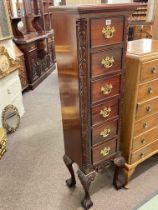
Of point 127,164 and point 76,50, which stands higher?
point 76,50

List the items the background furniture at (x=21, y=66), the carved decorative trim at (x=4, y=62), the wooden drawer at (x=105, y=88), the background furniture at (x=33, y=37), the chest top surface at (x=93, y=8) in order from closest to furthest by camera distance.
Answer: the chest top surface at (x=93, y=8) < the wooden drawer at (x=105, y=88) < the carved decorative trim at (x=4, y=62) < the background furniture at (x=21, y=66) < the background furniture at (x=33, y=37)

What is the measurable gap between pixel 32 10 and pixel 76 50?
3.84m

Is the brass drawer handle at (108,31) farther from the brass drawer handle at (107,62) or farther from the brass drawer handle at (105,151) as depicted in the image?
the brass drawer handle at (105,151)

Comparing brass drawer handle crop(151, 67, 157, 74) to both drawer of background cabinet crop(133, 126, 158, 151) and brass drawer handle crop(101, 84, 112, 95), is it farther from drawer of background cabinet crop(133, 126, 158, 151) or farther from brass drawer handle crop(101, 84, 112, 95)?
drawer of background cabinet crop(133, 126, 158, 151)

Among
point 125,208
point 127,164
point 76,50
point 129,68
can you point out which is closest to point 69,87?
point 76,50

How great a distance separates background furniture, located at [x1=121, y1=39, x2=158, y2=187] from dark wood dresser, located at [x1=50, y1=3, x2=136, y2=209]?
0.43 feet

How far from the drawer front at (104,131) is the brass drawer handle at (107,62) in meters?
0.38

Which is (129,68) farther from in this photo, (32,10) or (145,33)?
(32,10)

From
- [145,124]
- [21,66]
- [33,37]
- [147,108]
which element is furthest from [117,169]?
[33,37]

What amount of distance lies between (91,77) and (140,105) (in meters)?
0.49

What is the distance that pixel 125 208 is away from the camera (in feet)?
4.95

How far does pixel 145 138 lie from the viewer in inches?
63.6

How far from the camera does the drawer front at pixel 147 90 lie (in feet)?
4.50

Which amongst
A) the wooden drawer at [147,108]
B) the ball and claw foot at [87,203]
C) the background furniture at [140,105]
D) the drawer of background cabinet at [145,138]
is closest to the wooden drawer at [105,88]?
the background furniture at [140,105]
